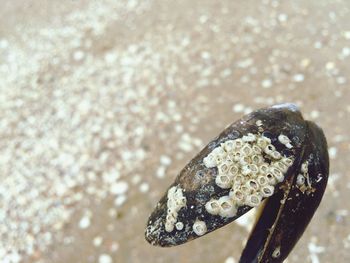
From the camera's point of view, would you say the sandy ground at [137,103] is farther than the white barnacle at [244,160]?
Yes

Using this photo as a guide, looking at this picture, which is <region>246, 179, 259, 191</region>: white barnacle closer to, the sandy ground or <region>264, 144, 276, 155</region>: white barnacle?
<region>264, 144, 276, 155</region>: white barnacle

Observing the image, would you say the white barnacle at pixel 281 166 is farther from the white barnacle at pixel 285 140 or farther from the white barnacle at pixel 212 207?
the white barnacle at pixel 212 207

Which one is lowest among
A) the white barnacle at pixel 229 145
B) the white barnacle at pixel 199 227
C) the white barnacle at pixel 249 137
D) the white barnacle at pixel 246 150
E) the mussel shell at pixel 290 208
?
the mussel shell at pixel 290 208

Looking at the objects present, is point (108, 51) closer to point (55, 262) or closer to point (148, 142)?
point (148, 142)

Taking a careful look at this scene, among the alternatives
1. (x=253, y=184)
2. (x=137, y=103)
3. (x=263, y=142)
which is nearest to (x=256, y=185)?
(x=253, y=184)

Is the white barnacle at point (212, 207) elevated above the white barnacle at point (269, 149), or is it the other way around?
the white barnacle at point (269, 149)

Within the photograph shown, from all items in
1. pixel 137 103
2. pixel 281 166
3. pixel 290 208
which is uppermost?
pixel 137 103

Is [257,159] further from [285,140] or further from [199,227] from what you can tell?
[199,227]

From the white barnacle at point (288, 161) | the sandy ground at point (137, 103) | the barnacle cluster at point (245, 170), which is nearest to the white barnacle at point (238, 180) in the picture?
the barnacle cluster at point (245, 170)
